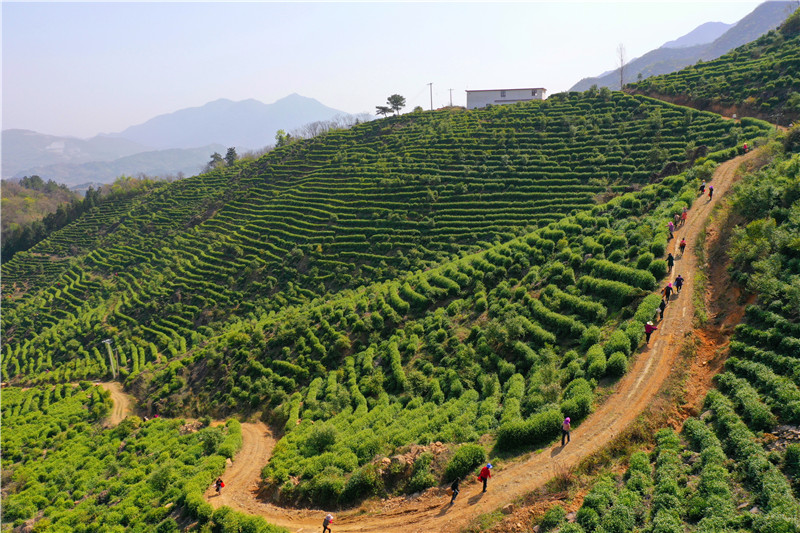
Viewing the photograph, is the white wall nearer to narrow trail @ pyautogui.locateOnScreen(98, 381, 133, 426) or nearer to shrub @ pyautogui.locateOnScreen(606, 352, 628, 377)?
shrub @ pyautogui.locateOnScreen(606, 352, 628, 377)

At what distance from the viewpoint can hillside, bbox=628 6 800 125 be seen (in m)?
50.8

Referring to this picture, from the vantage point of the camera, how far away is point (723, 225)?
28.2m

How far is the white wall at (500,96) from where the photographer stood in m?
87.9

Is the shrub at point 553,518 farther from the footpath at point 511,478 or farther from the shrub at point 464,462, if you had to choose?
the shrub at point 464,462

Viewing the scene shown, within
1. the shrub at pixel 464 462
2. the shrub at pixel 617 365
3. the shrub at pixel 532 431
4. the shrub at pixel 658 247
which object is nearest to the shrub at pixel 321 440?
the shrub at pixel 464 462

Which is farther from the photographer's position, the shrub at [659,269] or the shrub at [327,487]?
the shrub at [659,269]

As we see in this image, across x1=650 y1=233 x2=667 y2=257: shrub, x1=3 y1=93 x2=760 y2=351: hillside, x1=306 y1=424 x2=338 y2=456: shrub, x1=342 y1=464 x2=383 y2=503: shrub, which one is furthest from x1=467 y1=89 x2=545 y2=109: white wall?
x1=342 y1=464 x2=383 y2=503: shrub

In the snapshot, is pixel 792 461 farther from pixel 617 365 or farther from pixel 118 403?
pixel 118 403

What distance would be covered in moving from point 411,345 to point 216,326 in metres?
28.9

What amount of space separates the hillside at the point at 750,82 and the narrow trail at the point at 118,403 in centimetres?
7555

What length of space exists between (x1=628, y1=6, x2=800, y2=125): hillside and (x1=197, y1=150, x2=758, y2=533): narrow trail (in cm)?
4531

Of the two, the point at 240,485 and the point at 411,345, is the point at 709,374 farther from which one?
the point at 240,485

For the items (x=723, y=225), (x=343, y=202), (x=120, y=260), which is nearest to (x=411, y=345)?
(x=723, y=225)

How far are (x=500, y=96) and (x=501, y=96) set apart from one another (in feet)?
0.76
